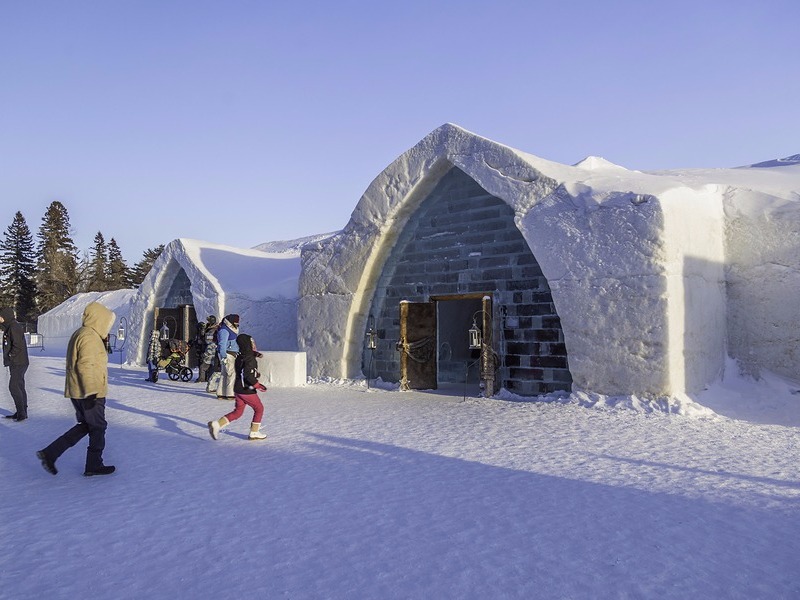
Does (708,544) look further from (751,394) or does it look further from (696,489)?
(751,394)

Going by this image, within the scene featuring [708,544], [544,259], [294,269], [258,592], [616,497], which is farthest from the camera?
[294,269]

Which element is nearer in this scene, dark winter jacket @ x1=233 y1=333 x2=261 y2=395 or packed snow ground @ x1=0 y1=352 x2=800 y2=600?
packed snow ground @ x1=0 y1=352 x2=800 y2=600

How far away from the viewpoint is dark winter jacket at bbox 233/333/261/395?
23.0 ft

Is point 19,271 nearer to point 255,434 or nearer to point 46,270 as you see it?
point 46,270

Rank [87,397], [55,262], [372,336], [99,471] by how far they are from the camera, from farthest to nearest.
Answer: [55,262], [372,336], [99,471], [87,397]

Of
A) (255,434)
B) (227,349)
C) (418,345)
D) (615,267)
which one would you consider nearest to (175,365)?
(227,349)

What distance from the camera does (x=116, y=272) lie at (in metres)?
56.4

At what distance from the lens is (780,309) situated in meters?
10.4

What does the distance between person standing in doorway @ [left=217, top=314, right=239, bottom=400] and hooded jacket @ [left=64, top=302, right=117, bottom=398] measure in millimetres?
3166

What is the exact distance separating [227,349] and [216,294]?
8978 millimetres

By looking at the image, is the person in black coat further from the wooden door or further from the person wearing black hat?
the wooden door

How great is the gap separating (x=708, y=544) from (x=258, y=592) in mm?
2693

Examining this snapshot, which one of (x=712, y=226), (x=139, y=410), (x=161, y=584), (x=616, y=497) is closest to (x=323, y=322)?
(x=139, y=410)

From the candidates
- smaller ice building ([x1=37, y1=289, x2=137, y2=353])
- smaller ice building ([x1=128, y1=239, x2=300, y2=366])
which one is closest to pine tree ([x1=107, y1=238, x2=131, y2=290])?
smaller ice building ([x1=37, y1=289, x2=137, y2=353])
